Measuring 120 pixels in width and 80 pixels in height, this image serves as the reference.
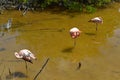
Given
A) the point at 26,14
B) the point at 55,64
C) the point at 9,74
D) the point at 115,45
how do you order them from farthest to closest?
the point at 26,14, the point at 115,45, the point at 55,64, the point at 9,74

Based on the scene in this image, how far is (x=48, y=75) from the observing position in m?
6.43

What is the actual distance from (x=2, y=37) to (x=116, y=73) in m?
3.20

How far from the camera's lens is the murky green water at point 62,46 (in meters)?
6.54

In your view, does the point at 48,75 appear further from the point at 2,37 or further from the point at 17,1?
the point at 17,1

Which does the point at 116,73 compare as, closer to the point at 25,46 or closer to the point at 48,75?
the point at 48,75

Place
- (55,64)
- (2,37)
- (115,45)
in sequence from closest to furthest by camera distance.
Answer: (55,64) → (115,45) → (2,37)

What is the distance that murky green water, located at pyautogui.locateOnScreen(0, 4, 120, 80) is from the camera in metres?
6.54

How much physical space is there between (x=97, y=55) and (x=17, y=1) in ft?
12.9

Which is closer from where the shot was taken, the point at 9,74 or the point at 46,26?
the point at 9,74

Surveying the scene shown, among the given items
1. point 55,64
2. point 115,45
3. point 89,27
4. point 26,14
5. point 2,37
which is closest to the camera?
point 55,64

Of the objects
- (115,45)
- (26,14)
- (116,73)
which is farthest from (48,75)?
(26,14)

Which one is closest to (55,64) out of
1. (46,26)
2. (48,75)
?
(48,75)

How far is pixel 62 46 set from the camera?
778 centimetres

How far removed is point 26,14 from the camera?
983cm
